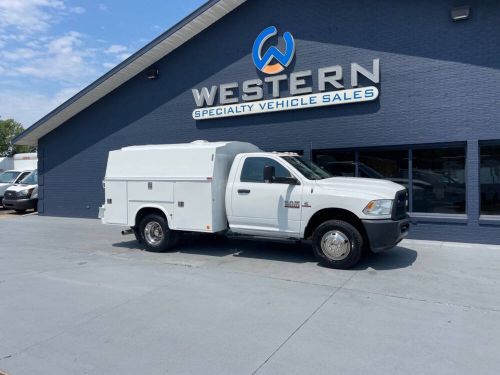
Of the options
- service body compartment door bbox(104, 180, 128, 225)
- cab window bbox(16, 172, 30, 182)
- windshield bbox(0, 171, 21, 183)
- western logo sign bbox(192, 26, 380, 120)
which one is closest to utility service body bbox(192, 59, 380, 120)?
western logo sign bbox(192, 26, 380, 120)

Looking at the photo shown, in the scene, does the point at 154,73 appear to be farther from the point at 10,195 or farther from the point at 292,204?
the point at 10,195

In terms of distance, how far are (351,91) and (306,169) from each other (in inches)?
140

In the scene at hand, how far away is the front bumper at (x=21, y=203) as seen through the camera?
18406 mm

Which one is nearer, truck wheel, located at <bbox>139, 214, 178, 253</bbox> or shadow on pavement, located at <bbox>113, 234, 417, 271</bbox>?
shadow on pavement, located at <bbox>113, 234, 417, 271</bbox>

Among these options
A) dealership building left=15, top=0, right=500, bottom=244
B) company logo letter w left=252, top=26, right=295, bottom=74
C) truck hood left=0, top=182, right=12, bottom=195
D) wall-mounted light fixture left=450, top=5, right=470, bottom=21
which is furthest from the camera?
truck hood left=0, top=182, right=12, bottom=195

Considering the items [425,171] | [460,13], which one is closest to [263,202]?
[425,171]

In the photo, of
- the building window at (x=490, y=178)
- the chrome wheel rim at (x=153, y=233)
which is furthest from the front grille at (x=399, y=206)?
the chrome wheel rim at (x=153, y=233)

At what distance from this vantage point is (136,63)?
1420cm

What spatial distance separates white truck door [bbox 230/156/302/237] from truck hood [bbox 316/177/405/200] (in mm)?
599

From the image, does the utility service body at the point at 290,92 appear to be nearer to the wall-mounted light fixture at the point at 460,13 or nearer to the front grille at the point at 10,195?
the wall-mounted light fixture at the point at 460,13

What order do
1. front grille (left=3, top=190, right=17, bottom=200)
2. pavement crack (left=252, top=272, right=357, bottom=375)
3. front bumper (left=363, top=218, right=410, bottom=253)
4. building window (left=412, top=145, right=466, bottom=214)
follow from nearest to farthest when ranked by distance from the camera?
pavement crack (left=252, top=272, right=357, bottom=375)
front bumper (left=363, top=218, right=410, bottom=253)
building window (left=412, top=145, right=466, bottom=214)
front grille (left=3, top=190, right=17, bottom=200)

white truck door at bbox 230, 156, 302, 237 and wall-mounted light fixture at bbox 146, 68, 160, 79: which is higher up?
wall-mounted light fixture at bbox 146, 68, 160, 79

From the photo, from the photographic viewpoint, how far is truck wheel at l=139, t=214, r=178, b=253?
30.2ft

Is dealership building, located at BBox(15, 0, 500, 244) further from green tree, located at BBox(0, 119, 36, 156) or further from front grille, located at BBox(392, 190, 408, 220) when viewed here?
green tree, located at BBox(0, 119, 36, 156)
